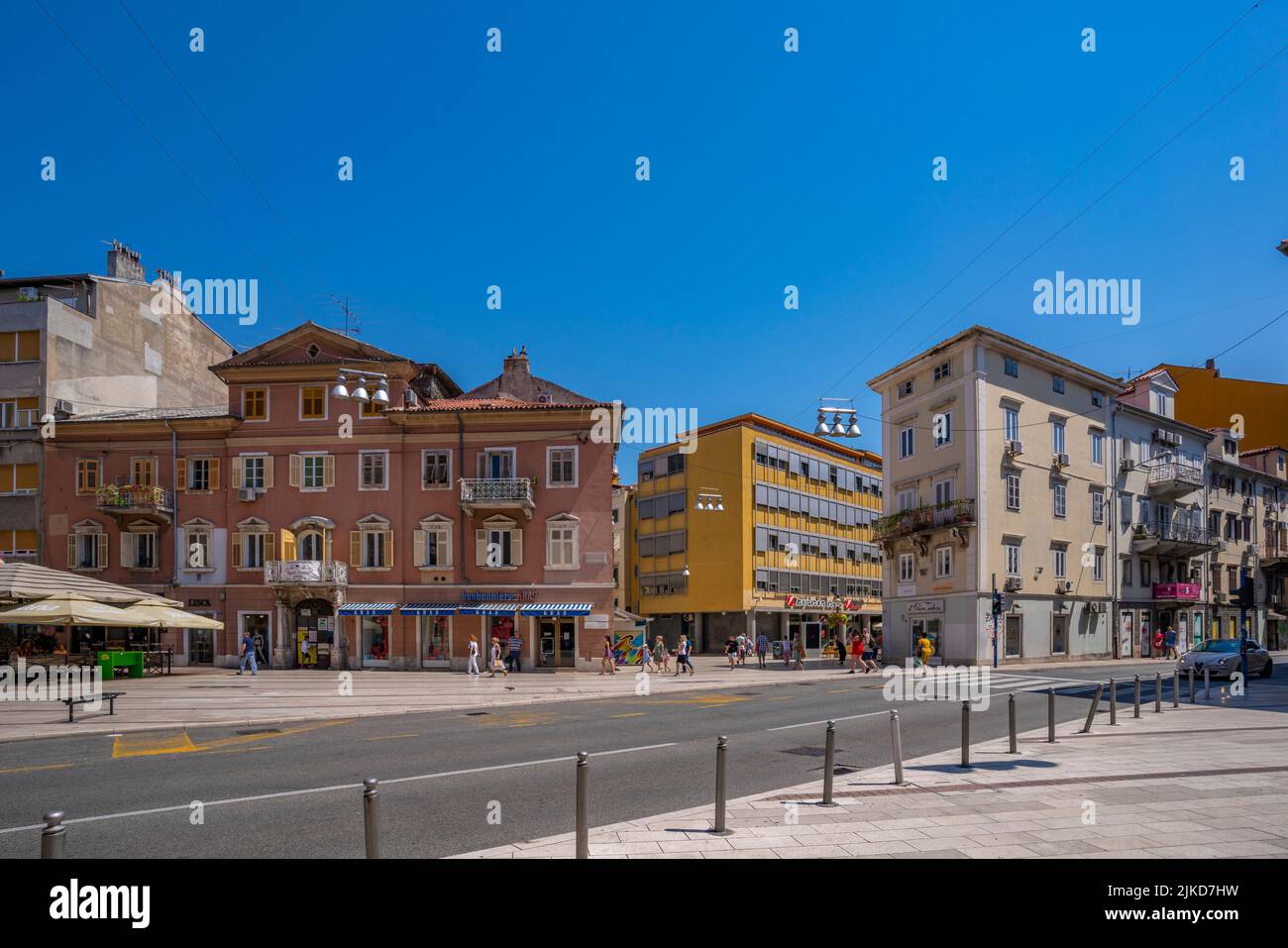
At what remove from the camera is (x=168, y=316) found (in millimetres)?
49000

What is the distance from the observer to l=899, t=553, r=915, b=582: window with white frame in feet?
159

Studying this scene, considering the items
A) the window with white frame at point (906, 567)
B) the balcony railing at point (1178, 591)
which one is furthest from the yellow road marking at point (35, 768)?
the balcony railing at point (1178, 591)

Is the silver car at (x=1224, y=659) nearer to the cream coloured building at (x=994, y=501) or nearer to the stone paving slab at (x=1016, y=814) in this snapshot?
the cream coloured building at (x=994, y=501)

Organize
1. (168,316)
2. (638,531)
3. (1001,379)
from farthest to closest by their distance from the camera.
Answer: (638,531) < (168,316) < (1001,379)

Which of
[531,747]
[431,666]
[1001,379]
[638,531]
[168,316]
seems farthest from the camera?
[638,531]

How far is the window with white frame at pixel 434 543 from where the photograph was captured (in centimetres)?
3984

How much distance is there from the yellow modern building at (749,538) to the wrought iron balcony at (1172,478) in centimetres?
2049

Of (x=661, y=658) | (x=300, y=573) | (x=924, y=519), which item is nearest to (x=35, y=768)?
(x=300, y=573)

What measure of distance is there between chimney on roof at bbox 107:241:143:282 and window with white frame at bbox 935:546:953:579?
147 ft

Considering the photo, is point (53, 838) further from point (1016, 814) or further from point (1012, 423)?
point (1012, 423)
